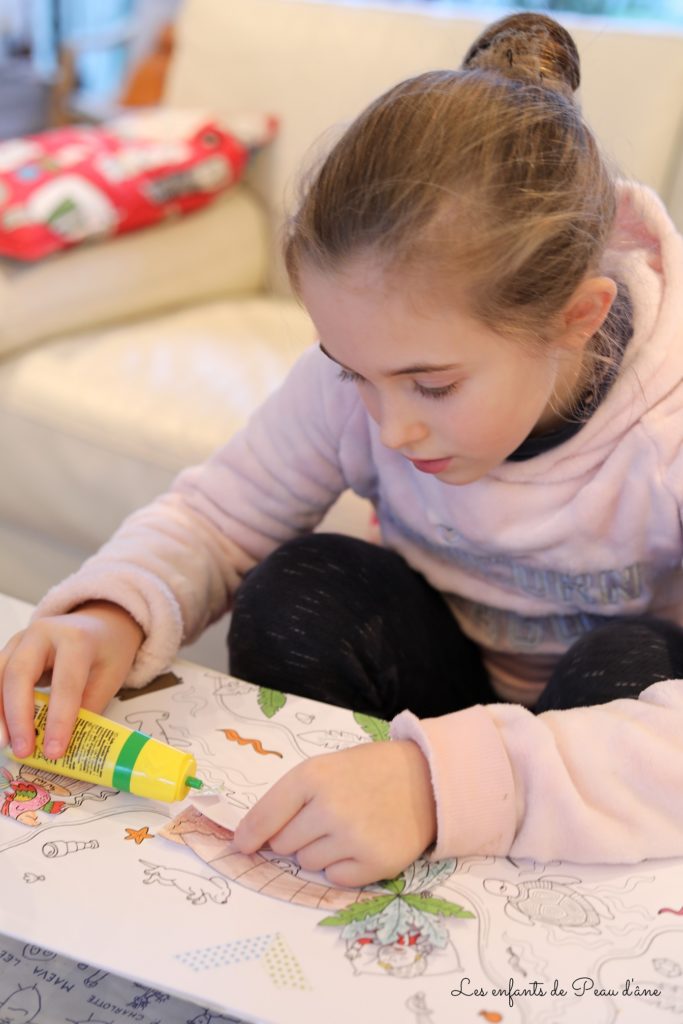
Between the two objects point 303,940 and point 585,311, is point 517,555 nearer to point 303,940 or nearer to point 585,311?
point 585,311

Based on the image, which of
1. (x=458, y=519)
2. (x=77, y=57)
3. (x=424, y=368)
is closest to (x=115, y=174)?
(x=458, y=519)

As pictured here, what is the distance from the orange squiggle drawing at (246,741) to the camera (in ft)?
2.36

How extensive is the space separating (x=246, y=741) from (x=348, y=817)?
13 cm

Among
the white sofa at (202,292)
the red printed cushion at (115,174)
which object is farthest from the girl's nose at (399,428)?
the red printed cushion at (115,174)

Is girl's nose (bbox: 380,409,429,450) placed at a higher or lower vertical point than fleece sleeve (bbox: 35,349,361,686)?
higher

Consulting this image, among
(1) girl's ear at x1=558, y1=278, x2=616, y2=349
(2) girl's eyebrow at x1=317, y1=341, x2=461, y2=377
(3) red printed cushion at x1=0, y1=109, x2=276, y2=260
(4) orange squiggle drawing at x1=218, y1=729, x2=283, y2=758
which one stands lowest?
(4) orange squiggle drawing at x1=218, y1=729, x2=283, y2=758

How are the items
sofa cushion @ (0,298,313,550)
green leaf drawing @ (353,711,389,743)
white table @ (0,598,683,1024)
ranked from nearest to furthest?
white table @ (0,598,683,1024), green leaf drawing @ (353,711,389,743), sofa cushion @ (0,298,313,550)

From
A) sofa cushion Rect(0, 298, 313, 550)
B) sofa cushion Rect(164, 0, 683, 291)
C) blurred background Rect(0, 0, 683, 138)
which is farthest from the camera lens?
blurred background Rect(0, 0, 683, 138)

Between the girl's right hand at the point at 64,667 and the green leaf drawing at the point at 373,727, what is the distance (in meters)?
0.16

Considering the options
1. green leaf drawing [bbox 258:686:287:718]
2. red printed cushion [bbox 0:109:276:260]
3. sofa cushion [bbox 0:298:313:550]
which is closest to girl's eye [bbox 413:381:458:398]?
green leaf drawing [bbox 258:686:287:718]

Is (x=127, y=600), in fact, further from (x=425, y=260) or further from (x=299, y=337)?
(x=299, y=337)

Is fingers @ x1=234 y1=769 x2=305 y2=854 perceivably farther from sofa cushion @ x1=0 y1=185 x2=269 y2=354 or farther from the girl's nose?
sofa cushion @ x1=0 y1=185 x2=269 y2=354

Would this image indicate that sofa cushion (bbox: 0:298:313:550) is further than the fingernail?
Yes

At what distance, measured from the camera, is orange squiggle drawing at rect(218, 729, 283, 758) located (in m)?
0.72
